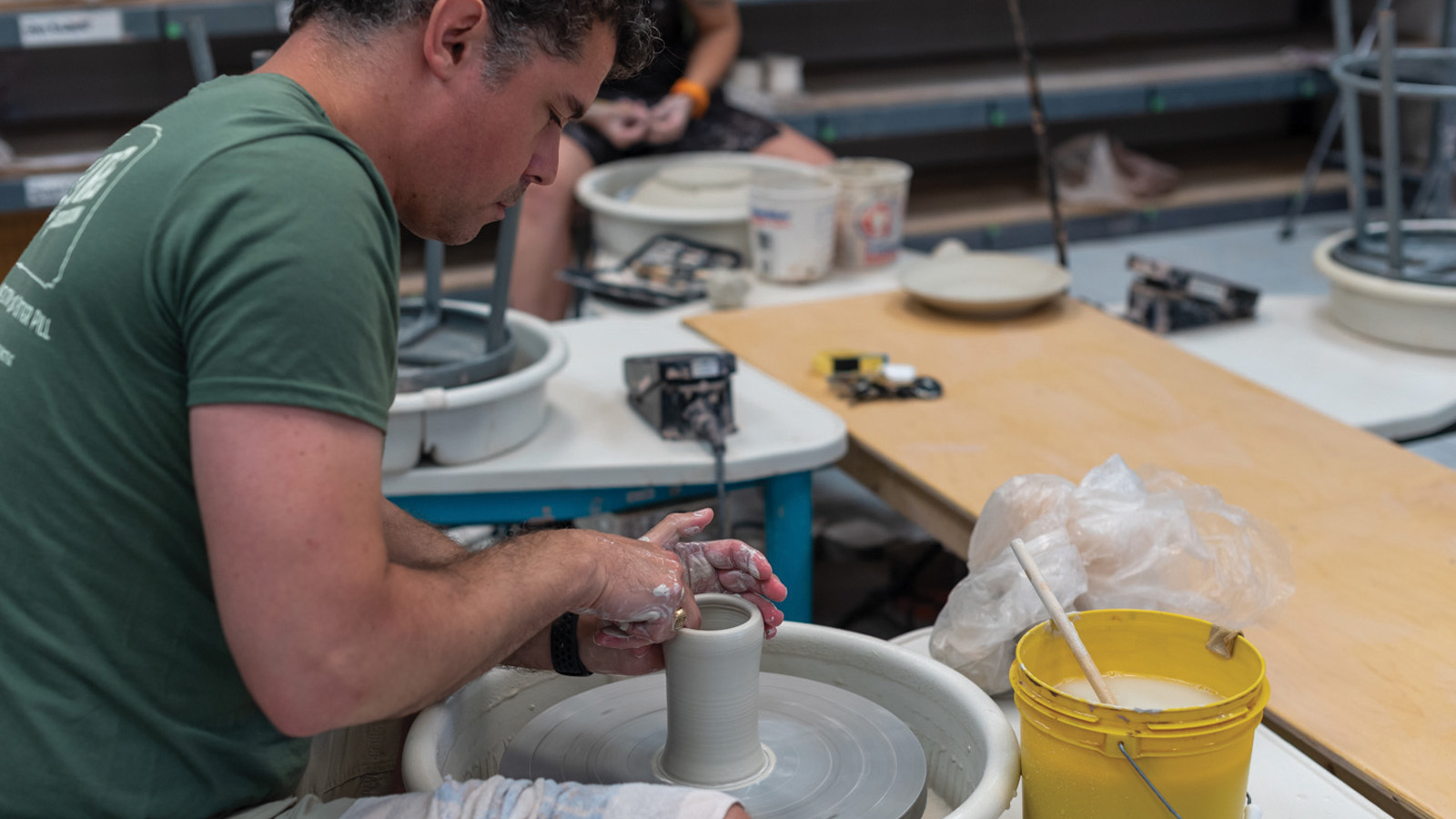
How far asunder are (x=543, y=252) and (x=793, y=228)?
2.37 ft

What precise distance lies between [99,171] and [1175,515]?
3.11ft

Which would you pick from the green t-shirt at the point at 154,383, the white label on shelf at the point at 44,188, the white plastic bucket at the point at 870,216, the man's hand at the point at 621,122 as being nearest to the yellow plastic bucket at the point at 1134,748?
the green t-shirt at the point at 154,383

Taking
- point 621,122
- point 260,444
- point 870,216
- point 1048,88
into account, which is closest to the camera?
point 260,444

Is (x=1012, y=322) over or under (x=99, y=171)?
under

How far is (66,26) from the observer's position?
3332 millimetres

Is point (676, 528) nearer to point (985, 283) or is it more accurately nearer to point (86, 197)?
point (86, 197)

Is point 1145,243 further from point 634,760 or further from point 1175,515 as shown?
point 634,760

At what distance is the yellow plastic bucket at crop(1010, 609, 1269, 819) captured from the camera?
865 mm

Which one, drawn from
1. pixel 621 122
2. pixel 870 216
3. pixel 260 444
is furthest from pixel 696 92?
pixel 260 444

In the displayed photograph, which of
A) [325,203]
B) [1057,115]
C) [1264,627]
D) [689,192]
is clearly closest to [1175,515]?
[1264,627]

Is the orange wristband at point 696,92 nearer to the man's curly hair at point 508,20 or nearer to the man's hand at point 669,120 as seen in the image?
the man's hand at point 669,120

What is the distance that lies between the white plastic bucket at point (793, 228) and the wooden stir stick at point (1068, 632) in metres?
1.40

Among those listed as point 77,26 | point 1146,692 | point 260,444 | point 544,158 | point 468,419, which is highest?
point 77,26

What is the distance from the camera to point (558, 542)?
37.4 inches
